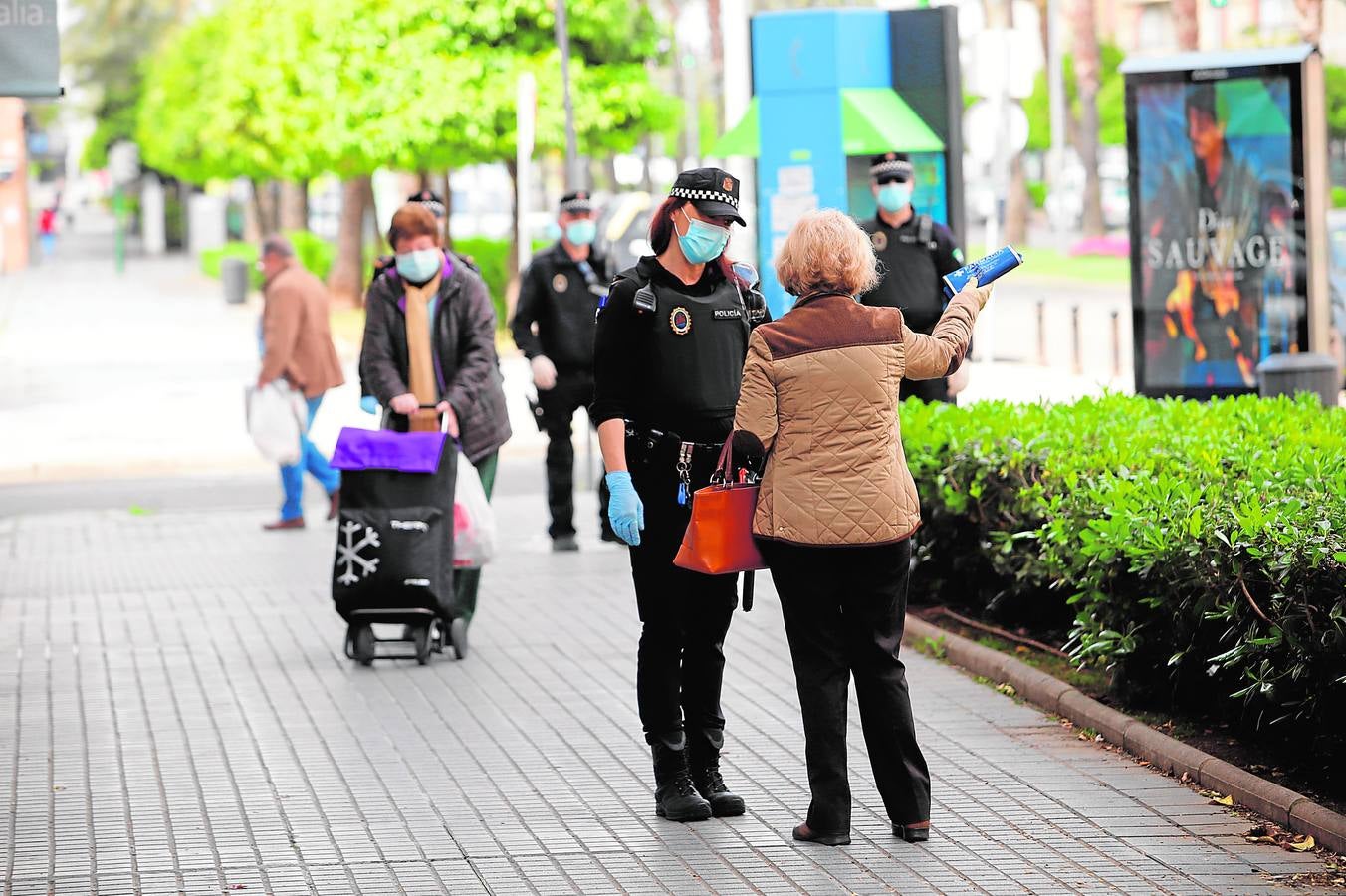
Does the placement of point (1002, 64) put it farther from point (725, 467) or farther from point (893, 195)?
point (725, 467)

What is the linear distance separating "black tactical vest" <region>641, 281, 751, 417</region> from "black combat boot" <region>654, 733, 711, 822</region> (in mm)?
973

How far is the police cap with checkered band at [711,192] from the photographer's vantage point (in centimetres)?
574

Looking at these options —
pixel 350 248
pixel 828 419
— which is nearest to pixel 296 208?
pixel 350 248

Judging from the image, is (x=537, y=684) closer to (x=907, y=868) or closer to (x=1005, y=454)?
(x=1005, y=454)

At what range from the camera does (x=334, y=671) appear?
327 inches

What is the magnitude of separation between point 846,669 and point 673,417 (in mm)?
855

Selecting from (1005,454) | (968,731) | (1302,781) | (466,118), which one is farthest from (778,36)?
(466,118)

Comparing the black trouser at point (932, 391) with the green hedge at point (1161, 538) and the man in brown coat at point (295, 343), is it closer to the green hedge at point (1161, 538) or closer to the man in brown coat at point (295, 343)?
the green hedge at point (1161, 538)

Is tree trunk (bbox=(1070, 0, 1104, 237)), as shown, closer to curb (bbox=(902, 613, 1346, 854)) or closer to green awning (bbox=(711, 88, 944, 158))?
green awning (bbox=(711, 88, 944, 158))

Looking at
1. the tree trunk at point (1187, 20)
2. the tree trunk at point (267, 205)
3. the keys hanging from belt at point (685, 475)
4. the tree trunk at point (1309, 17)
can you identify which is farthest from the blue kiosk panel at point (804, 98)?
the tree trunk at point (267, 205)

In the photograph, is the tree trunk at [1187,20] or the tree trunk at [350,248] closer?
the tree trunk at [350,248]

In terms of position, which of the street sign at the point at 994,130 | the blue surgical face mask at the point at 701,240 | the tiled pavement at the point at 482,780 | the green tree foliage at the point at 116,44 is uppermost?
the green tree foliage at the point at 116,44

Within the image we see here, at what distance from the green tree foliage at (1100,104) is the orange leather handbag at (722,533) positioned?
58949mm

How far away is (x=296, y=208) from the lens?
181 feet
